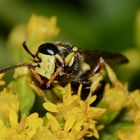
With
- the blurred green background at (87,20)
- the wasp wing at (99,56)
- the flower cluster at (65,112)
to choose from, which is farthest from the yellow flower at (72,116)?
the blurred green background at (87,20)

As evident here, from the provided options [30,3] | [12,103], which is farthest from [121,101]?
[30,3]

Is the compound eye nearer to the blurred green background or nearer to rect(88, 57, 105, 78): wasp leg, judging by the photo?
rect(88, 57, 105, 78): wasp leg

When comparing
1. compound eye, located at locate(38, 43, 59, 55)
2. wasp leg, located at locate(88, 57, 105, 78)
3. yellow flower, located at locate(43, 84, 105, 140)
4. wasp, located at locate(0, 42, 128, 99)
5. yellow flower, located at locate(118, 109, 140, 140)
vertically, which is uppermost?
compound eye, located at locate(38, 43, 59, 55)

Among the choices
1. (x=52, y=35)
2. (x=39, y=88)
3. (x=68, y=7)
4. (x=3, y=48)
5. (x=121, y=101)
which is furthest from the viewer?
(x=68, y=7)

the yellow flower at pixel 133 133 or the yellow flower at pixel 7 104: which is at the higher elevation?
the yellow flower at pixel 7 104

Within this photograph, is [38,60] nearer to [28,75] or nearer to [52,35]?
[28,75]

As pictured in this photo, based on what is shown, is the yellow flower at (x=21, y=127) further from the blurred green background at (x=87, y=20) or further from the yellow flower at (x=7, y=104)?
the blurred green background at (x=87, y=20)

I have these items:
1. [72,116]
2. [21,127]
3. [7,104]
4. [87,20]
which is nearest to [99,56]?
[72,116]

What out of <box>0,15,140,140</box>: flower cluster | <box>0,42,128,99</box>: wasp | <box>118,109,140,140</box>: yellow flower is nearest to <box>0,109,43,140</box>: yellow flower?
<box>0,15,140,140</box>: flower cluster
